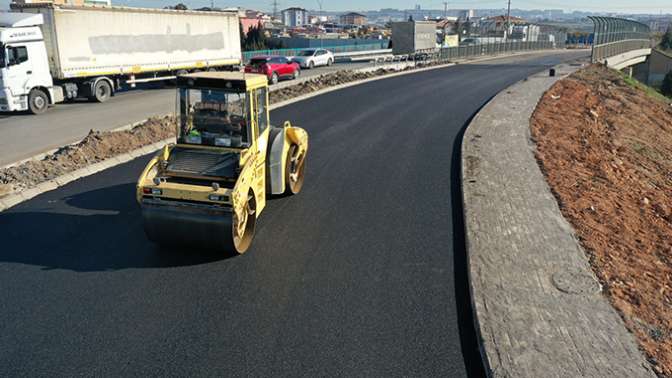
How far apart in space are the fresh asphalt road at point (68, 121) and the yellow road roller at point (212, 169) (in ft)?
25.6

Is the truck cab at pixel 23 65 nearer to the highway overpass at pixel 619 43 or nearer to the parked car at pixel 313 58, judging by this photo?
the parked car at pixel 313 58

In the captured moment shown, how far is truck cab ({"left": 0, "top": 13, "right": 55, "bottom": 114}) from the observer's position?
796 inches

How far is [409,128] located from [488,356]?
42.3 ft

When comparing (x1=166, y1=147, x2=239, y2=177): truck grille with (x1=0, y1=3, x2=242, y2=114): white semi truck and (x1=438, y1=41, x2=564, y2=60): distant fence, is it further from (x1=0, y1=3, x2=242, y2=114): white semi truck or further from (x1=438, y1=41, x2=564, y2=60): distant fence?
(x1=438, y1=41, x2=564, y2=60): distant fence

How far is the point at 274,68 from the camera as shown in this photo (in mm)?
32219

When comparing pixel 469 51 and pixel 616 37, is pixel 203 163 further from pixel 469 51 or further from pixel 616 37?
pixel 616 37

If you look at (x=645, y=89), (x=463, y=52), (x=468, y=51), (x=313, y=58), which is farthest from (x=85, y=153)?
(x=468, y=51)

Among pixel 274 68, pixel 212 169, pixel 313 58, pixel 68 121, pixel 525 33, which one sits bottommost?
pixel 68 121

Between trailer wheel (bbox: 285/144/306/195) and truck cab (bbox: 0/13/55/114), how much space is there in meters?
14.3

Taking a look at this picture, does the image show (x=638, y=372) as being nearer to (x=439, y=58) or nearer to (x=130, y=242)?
(x=130, y=242)

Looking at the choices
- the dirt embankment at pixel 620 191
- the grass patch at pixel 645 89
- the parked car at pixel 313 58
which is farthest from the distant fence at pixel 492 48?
the dirt embankment at pixel 620 191

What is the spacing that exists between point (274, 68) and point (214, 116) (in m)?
24.0

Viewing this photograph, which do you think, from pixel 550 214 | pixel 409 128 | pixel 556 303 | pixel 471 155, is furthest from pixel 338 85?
pixel 556 303

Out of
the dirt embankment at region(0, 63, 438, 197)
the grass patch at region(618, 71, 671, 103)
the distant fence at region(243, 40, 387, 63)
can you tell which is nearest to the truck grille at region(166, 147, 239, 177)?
the dirt embankment at region(0, 63, 438, 197)
